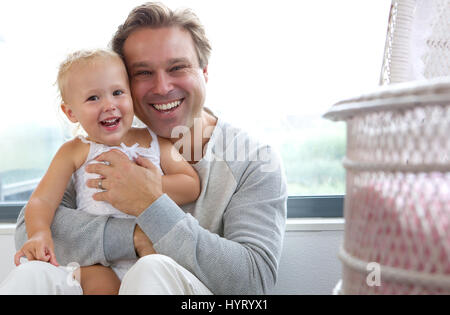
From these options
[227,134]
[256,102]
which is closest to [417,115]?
[227,134]

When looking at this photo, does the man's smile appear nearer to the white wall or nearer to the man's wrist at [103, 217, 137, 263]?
the man's wrist at [103, 217, 137, 263]

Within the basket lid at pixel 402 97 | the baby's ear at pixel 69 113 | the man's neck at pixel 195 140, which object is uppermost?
the basket lid at pixel 402 97

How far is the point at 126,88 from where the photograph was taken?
1.34m

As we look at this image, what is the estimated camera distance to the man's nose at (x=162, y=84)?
4.44 feet

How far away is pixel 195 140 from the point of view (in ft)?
4.76

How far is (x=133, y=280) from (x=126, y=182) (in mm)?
329

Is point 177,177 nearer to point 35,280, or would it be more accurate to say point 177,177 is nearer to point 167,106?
point 167,106

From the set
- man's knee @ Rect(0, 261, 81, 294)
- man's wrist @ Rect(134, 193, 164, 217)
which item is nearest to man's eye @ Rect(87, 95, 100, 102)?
man's wrist @ Rect(134, 193, 164, 217)

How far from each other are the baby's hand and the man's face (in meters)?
0.47

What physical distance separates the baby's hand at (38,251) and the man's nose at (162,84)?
0.52 metres

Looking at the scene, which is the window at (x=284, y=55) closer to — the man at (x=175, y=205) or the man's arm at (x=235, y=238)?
the man at (x=175, y=205)

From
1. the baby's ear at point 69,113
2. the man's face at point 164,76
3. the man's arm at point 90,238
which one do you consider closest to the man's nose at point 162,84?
the man's face at point 164,76

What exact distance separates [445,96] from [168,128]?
3.04 feet

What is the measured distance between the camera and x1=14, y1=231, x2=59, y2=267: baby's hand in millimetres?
1159
